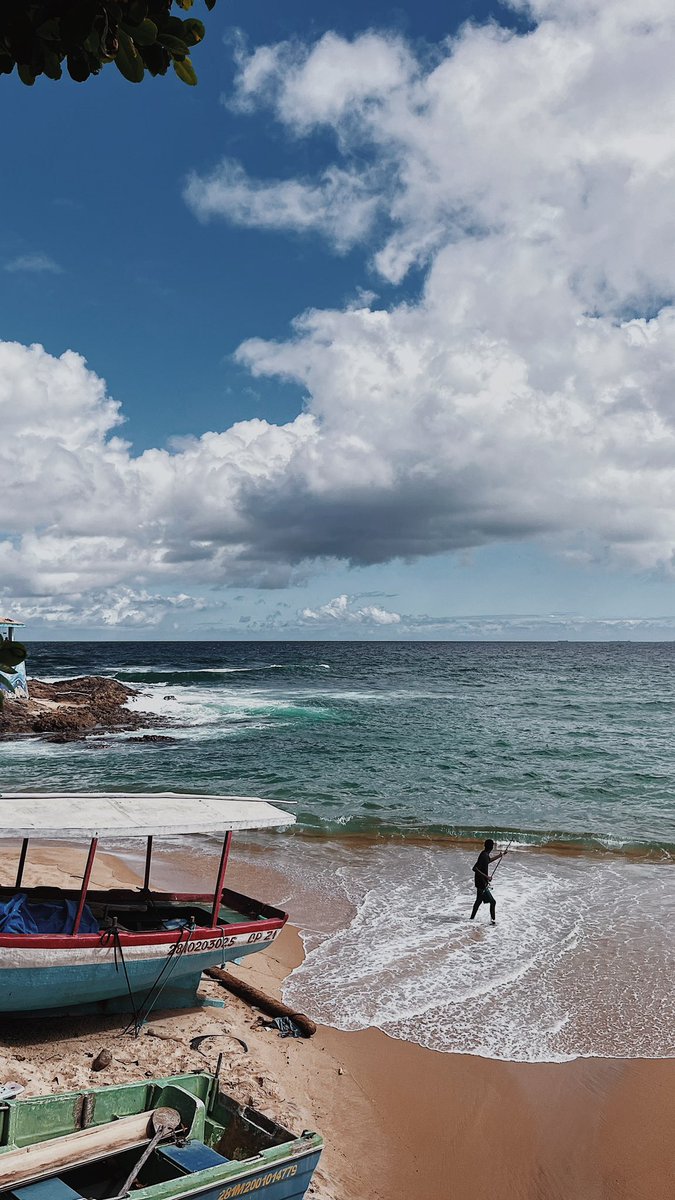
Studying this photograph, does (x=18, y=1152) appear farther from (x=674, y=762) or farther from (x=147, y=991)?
(x=674, y=762)

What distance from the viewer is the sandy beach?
26.1 feet

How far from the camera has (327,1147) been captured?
26.5ft

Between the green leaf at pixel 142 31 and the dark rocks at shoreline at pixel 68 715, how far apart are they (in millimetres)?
35639

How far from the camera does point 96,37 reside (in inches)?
96.0

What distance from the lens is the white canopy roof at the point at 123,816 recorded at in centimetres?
889

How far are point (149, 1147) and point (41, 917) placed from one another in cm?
412

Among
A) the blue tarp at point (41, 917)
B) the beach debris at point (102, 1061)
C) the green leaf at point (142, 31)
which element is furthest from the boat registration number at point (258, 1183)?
the green leaf at point (142, 31)

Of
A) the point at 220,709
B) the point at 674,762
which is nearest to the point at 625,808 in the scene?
the point at 674,762

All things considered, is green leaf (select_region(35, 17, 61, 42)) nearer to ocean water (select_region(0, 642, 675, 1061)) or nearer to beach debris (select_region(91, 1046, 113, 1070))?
beach debris (select_region(91, 1046, 113, 1070))

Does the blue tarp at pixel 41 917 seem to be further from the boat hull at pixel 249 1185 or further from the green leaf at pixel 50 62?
the green leaf at pixel 50 62

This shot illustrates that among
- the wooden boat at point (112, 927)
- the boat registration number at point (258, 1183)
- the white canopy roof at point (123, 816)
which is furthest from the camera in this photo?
the white canopy roof at point (123, 816)

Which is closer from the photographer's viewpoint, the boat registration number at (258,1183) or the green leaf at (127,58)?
the green leaf at (127,58)

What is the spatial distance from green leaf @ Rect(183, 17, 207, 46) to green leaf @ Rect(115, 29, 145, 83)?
0.23m

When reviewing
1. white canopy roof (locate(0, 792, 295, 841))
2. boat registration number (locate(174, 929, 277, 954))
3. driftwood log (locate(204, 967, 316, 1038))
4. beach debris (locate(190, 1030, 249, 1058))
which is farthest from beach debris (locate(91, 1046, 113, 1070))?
driftwood log (locate(204, 967, 316, 1038))
